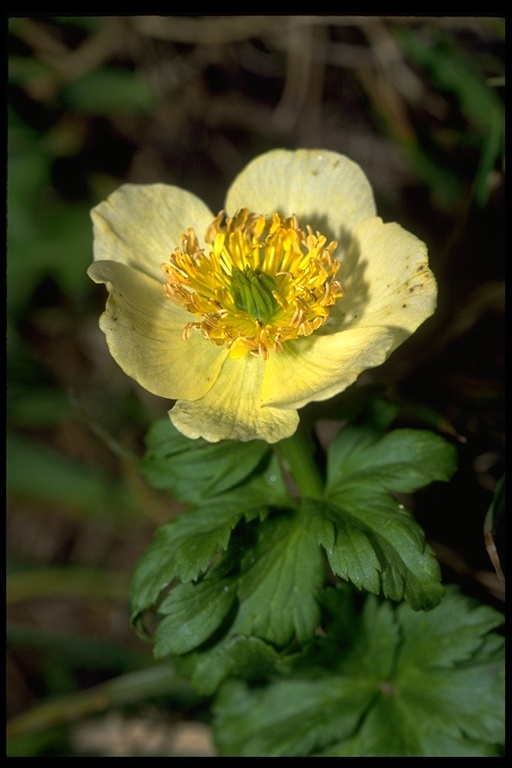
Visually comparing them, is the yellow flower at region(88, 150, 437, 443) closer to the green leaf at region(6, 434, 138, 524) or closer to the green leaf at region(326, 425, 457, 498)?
the green leaf at region(326, 425, 457, 498)

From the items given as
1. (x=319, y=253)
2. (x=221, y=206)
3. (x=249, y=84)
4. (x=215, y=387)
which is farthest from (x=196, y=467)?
(x=249, y=84)

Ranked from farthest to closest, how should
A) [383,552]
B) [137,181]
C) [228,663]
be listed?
[137,181], [228,663], [383,552]

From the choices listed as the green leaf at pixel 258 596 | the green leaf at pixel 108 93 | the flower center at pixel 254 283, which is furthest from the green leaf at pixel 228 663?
the green leaf at pixel 108 93

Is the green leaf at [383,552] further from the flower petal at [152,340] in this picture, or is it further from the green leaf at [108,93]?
the green leaf at [108,93]

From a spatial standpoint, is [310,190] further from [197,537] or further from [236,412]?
[197,537]

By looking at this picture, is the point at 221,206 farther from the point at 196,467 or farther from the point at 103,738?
the point at 103,738

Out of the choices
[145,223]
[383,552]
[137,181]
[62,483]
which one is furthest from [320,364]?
[137,181]
